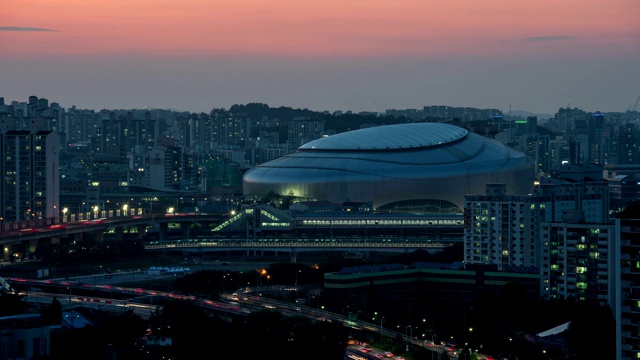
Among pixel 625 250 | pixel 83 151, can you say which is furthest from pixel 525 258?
pixel 83 151

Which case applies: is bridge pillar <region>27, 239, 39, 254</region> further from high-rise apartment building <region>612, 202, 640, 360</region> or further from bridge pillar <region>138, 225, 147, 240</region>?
high-rise apartment building <region>612, 202, 640, 360</region>

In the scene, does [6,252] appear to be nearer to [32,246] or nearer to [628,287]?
[32,246]

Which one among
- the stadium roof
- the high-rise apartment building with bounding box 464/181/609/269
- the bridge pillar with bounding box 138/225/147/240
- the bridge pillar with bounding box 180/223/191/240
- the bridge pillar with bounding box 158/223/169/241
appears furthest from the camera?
the stadium roof

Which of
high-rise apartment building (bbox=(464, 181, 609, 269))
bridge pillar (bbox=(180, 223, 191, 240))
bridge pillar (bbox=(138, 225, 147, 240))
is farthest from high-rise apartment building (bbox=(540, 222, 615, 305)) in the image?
bridge pillar (bbox=(138, 225, 147, 240))

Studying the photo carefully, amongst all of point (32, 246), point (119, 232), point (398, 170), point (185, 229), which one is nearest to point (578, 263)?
point (32, 246)

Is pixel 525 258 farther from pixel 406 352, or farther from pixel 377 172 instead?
pixel 377 172

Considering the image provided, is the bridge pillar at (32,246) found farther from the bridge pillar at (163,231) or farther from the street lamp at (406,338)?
the street lamp at (406,338)

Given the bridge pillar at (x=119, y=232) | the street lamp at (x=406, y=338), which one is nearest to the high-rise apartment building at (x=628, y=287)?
the street lamp at (x=406, y=338)

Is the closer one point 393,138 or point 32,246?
point 32,246

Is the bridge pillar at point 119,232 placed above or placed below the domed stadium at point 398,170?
below
